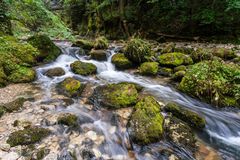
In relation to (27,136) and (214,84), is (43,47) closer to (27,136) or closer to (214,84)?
(27,136)

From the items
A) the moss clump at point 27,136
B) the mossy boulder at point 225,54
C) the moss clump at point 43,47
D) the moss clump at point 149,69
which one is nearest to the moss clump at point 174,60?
the moss clump at point 149,69

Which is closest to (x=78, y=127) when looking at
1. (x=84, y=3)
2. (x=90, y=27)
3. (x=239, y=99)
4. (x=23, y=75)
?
(x=23, y=75)

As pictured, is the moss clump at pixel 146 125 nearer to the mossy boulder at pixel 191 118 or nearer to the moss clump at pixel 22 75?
the mossy boulder at pixel 191 118

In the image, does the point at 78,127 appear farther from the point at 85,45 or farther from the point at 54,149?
the point at 85,45

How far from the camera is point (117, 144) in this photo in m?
3.87

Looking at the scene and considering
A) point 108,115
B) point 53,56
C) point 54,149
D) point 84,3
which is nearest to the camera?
point 54,149

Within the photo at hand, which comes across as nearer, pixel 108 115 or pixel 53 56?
pixel 108 115

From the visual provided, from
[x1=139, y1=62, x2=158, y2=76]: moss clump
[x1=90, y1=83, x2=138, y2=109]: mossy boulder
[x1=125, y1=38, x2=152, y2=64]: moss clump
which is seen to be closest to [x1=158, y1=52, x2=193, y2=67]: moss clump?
[x1=139, y1=62, x2=158, y2=76]: moss clump

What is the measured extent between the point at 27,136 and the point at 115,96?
2.15 meters

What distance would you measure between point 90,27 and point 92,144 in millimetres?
15961

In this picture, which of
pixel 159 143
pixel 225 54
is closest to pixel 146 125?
pixel 159 143

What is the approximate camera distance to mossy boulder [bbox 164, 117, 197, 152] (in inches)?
150

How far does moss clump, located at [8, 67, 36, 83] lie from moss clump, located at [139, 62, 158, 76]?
11.5 ft

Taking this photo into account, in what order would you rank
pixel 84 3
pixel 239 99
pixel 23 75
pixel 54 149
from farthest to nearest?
pixel 84 3 → pixel 23 75 → pixel 239 99 → pixel 54 149
